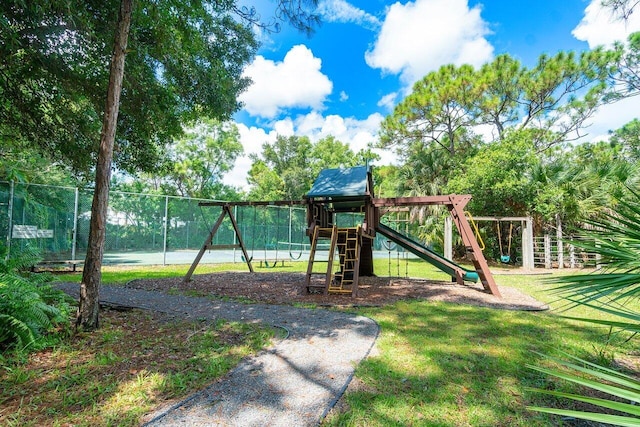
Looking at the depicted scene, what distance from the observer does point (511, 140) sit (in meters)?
13.7

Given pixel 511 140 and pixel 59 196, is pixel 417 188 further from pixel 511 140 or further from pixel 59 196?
pixel 59 196

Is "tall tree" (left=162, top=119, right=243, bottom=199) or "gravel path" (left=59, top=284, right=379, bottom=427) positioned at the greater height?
"tall tree" (left=162, top=119, right=243, bottom=199)

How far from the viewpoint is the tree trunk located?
366 centimetres

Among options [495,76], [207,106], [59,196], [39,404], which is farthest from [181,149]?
[39,404]

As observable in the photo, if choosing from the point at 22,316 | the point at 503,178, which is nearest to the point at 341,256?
the point at 22,316

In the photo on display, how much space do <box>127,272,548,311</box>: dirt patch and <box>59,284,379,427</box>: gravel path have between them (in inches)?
46.3

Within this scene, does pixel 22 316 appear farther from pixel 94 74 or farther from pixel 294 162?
pixel 294 162

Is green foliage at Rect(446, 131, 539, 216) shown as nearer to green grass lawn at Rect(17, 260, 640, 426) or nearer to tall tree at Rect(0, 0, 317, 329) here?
green grass lawn at Rect(17, 260, 640, 426)

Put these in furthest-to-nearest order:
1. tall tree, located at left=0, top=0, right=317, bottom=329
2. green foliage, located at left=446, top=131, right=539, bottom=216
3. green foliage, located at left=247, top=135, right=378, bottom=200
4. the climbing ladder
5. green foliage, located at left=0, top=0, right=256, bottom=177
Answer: green foliage, located at left=247, top=135, right=378, bottom=200 → green foliage, located at left=446, top=131, right=539, bottom=216 → the climbing ladder → green foliage, located at left=0, top=0, right=256, bottom=177 → tall tree, located at left=0, top=0, right=317, bottom=329

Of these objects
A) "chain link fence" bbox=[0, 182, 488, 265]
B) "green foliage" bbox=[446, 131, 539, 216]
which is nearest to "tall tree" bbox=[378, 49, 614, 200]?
"green foliage" bbox=[446, 131, 539, 216]

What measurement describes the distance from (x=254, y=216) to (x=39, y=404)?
12266mm

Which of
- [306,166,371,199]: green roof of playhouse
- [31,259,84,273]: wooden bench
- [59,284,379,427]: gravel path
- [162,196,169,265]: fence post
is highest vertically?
[306,166,371,199]: green roof of playhouse

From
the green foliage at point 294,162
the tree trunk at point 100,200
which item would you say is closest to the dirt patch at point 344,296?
the tree trunk at point 100,200

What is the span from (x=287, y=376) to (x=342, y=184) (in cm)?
571
